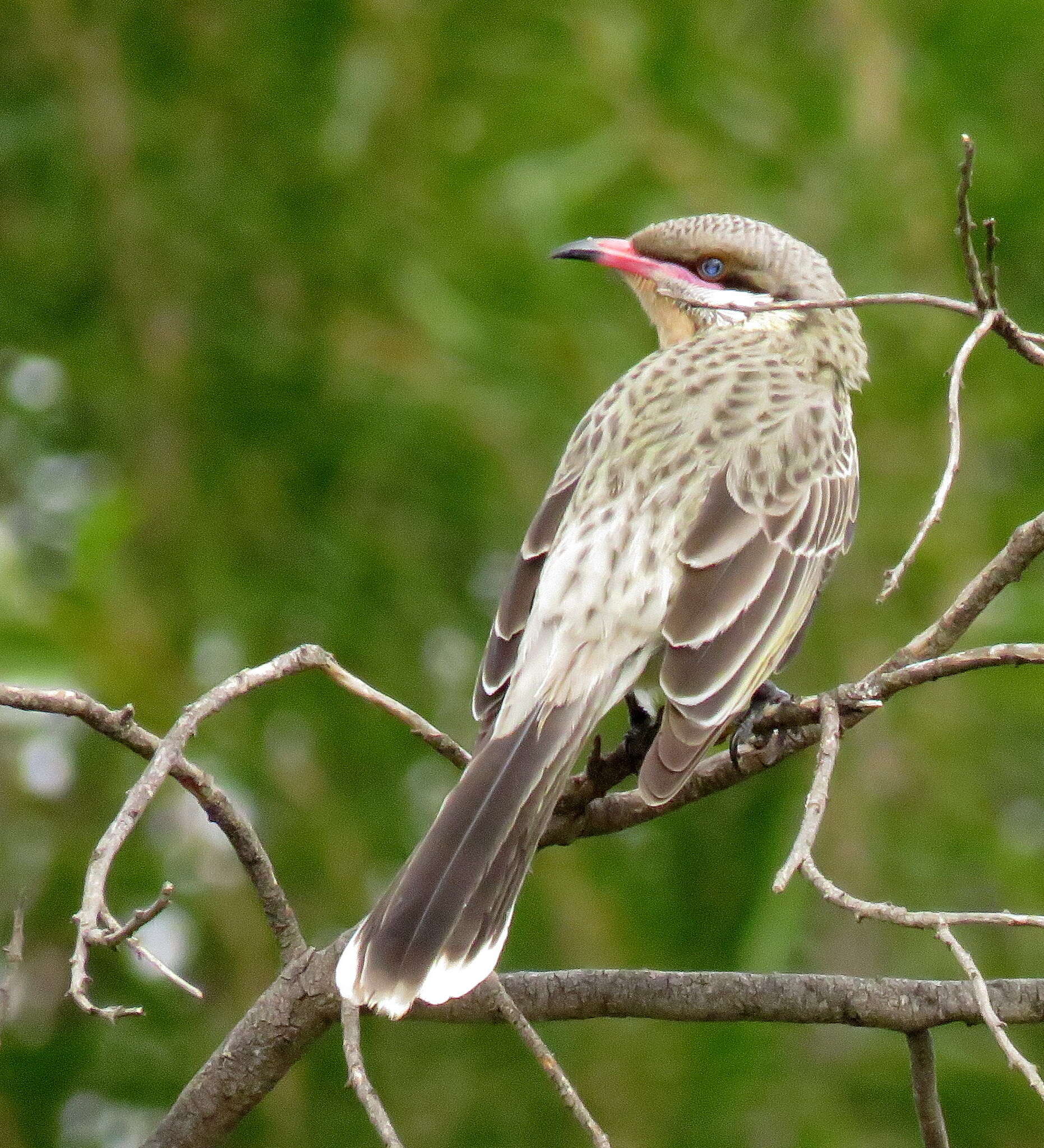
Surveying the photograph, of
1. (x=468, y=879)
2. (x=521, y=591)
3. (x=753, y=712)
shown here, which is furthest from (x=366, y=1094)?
(x=521, y=591)

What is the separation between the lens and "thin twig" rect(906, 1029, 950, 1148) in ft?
10.1

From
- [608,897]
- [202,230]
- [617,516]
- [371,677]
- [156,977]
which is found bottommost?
[156,977]

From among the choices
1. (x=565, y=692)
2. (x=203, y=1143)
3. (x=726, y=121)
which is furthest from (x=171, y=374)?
(x=203, y=1143)

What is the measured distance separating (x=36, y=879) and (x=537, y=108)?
273cm

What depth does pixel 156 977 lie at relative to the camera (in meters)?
5.29

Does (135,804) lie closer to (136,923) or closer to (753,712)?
(136,923)

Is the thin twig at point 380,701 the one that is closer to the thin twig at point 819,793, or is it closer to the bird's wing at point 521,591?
the thin twig at point 819,793

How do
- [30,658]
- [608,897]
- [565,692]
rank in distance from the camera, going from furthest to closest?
1. [608,897]
2. [30,658]
3. [565,692]

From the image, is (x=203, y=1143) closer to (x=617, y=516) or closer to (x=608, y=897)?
(x=617, y=516)

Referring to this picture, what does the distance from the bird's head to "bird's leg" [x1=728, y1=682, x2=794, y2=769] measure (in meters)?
1.37

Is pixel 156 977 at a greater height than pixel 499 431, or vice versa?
pixel 499 431

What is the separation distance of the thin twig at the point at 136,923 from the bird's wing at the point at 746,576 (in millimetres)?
1077

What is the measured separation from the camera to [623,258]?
5.02 meters

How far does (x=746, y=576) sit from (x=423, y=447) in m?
1.80
